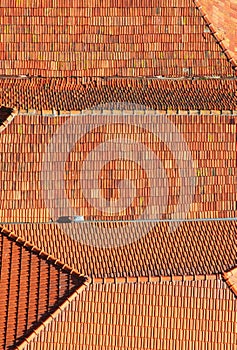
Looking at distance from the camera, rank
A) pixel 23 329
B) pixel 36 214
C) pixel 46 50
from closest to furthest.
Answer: pixel 23 329
pixel 36 214
pixel 46 50

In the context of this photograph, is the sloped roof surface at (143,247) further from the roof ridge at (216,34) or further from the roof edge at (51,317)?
the roof ridge at (216,34)

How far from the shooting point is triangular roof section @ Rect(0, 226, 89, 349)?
20.0 meters

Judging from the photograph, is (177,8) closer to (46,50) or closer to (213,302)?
(46,50)

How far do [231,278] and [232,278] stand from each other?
53 millimetres

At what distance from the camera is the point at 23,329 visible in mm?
20078

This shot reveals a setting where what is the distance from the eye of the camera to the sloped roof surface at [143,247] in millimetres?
20703

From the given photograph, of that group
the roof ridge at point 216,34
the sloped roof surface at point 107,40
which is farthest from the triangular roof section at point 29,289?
the roof ridge at point 216,34

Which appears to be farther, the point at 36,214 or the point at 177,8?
the point at 177,8

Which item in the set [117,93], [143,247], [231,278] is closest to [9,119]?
[117,93]

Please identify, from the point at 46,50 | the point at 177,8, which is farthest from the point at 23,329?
the point at 177,8

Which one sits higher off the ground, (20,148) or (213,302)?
(20,148)

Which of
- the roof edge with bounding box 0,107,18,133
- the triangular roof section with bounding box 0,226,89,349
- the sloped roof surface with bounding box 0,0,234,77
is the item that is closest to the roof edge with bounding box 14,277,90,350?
the triangular roof section with bounding box 0,226,89,349

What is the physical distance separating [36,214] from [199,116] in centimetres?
725

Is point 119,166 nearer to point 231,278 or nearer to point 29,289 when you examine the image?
point 29,289
